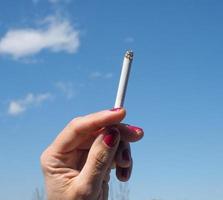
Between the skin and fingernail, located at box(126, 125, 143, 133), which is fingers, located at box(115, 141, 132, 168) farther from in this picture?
fingernail, located at box(126, 125, 143, 133)

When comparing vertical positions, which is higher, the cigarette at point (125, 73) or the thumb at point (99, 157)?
the cigarette at point (125, 73)

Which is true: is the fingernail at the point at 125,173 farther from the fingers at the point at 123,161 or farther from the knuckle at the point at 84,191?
the knuckle at the point at 84,191

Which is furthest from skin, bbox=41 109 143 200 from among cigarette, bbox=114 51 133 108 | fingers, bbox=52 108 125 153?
cigarette, bbox=114 51 133 108

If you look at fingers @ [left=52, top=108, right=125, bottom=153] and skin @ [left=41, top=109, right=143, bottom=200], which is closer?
fingers @ [left=52, top=108, right=125, bottom=153]

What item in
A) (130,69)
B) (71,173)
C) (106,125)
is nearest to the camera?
(130,69)

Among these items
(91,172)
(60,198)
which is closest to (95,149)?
(91,172)

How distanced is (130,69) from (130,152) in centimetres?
99

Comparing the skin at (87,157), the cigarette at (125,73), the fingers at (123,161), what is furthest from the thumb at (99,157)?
the cigarette at (125,73)

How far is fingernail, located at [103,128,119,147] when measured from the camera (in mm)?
5348

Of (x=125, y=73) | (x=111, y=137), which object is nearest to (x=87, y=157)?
(x=111, y=137)

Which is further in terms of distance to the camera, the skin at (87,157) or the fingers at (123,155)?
the fingers at (123,155)

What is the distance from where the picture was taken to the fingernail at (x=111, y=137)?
17.5ft

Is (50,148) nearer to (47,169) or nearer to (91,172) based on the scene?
(47,169)

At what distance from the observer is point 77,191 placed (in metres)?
5.47
